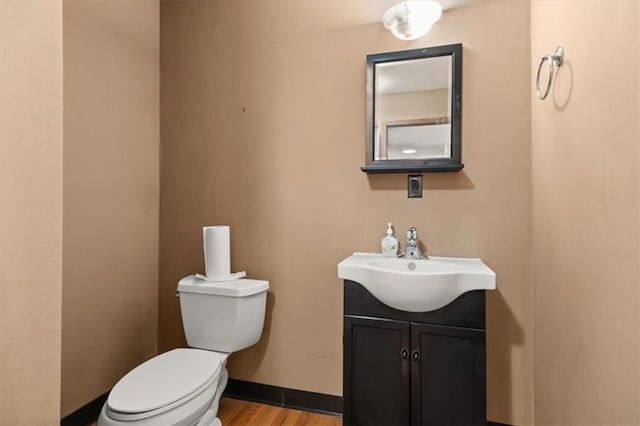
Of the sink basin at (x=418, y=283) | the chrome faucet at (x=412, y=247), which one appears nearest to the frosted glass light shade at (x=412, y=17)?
the chrome faucet at (x=412, y=247)

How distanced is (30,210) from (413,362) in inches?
52.8

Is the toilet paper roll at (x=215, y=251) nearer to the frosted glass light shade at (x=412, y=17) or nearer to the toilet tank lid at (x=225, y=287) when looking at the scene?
the toilet tank lid at (x=225, y=287)

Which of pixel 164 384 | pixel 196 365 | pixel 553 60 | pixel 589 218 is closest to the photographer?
pixel 589 218

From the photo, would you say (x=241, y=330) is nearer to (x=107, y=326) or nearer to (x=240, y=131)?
(x=107, y=326)

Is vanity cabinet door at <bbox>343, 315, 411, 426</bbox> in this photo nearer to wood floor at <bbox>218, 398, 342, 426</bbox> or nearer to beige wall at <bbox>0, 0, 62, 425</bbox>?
wood floor at <bbox>218, 398, 342, 426</bbox>

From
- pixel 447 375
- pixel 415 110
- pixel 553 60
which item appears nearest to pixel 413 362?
pixel 447 375

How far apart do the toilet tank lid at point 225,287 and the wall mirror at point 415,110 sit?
2.64 ft

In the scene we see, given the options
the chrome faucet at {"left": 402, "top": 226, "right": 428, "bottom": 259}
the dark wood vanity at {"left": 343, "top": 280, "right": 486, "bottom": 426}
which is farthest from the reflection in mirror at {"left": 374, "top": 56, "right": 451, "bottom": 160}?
the dark wood vanity at {"left": 343, "top": 280, "right": 486, "bottom": 426}

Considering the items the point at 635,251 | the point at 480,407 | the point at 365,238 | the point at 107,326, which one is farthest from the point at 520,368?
the point at 107,326

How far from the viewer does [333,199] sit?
1.85 metres

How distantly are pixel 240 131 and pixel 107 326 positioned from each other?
4.06 ft

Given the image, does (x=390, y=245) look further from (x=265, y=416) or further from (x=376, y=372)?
(x=265, y=416)

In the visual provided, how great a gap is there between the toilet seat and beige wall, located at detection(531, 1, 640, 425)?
51.2 inches

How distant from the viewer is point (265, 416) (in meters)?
1.83
